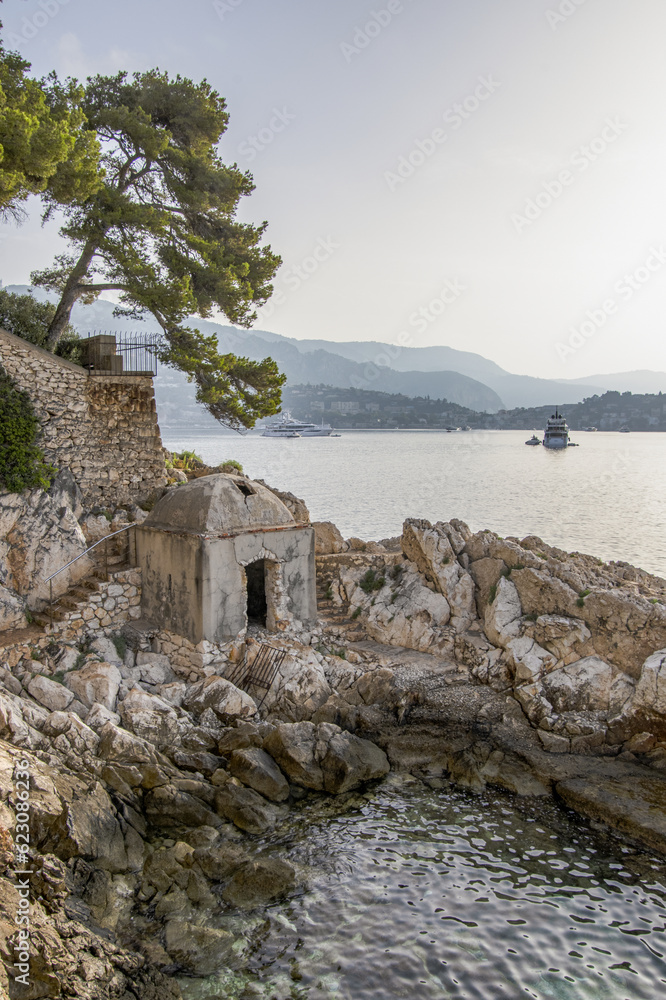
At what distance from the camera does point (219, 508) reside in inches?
586

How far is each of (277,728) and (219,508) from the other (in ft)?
16.6

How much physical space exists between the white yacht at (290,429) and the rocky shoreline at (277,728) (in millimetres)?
102894

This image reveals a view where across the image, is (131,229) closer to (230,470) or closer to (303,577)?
(230,470)

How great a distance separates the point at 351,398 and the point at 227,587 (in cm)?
13836

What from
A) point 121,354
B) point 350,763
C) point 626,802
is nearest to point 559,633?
point 626,802

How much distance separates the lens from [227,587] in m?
14.6

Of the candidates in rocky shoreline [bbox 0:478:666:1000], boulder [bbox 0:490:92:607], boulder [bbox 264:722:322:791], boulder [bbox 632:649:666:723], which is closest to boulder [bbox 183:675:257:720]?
rocky shoreline [bbox 0:478:666:1000]

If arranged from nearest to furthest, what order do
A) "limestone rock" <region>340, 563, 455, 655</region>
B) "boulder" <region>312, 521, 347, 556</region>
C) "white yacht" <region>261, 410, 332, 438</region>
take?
"limestone rock" <region>340, 563, 455, 655</region>, "boulder" <region>312, 521, 347, 556</region>, "white yacht" <region>261, 410, 332, 438</region>

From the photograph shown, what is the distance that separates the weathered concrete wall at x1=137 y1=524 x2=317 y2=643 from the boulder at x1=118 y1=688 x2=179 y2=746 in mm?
2032

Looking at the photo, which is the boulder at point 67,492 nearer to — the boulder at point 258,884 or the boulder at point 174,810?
the boulder at point 174,810

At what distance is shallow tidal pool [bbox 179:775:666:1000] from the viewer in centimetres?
758

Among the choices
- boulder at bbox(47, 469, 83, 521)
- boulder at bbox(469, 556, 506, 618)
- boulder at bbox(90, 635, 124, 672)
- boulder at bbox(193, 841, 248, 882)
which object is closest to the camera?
boulder at bbox(193, 841, 248, 882)

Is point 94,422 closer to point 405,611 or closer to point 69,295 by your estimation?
point 69,295

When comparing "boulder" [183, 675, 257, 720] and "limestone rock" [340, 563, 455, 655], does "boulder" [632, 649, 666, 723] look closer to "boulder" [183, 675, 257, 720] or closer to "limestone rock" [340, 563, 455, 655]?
"limestone rock" [340, 563, 455, 655]
